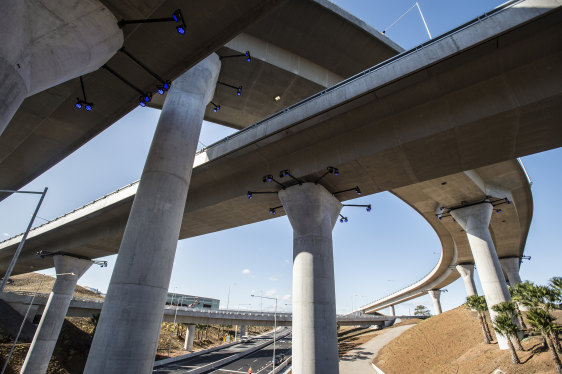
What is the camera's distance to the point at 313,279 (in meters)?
12.3

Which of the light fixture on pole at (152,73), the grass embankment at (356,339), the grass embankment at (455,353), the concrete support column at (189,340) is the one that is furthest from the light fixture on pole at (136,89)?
the concrete support column at (189,340)

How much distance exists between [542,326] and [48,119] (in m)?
29.4

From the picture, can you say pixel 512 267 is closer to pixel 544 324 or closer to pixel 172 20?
pixel 544 324

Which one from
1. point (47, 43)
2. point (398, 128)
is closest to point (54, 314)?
point (47, 43)

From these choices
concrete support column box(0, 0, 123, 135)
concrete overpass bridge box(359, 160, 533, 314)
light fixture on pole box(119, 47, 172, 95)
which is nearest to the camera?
concrete support column box(0, 0, 123, 135)

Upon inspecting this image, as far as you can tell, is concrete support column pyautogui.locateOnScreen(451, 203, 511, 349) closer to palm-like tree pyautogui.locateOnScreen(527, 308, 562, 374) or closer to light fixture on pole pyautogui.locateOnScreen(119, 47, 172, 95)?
palm-like tree pyautogui.locateOnScreen(527, 308, 562, 374)

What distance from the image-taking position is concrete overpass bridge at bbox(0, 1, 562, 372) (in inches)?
378

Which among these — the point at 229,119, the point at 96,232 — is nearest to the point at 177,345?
the point at 96,232

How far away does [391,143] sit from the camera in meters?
12.1

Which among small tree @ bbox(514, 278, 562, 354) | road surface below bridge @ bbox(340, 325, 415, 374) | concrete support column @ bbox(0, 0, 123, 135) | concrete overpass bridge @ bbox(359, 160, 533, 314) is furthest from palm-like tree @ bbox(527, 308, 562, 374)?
concrete support column @ bbox(0, 0, 123, 135)

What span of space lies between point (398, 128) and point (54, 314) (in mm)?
35494

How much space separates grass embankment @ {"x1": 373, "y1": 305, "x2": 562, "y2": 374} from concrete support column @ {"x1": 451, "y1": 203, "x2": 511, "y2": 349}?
7.68 feet

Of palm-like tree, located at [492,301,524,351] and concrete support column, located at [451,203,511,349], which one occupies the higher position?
concrete support column, located at [451,203,511,349]

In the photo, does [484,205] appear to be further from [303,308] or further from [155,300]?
[155,300]
